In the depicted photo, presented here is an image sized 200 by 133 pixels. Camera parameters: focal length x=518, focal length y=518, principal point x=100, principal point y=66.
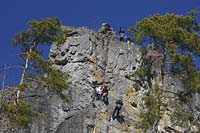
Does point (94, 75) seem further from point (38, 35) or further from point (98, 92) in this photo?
point (38, 35)

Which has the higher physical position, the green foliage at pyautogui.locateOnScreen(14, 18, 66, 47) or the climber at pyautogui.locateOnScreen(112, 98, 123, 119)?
the green foliage at pyautogui.locateOnScreen(14, 18, 66, 47)

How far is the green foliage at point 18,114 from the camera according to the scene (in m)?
21.8

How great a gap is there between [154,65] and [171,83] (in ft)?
8.23

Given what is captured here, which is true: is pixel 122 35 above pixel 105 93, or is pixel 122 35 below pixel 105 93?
above

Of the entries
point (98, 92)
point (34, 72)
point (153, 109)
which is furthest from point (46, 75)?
point (98, 92)

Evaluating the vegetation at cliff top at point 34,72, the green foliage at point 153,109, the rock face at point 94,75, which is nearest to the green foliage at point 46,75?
the vegetation at cliff top at point 34,72

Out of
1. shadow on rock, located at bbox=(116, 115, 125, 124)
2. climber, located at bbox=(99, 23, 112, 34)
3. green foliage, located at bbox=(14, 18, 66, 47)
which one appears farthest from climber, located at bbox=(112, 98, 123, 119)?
green foliage, located at bbox=(14, 18, 66, 47)

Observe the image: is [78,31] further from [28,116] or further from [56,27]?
[28,116]

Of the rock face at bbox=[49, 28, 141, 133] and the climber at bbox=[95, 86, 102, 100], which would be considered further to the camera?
the climber at bbox=[95, 86, 102, 100]

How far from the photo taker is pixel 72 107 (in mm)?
33531

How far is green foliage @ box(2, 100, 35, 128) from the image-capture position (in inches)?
859

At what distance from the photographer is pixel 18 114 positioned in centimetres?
2202

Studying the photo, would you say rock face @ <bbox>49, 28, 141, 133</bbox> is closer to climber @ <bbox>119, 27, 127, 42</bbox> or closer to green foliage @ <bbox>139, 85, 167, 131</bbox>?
climber @ <bbox>119, 27, 127, 42</bbox>

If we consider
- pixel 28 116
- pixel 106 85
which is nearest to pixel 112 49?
pixel 106 85
